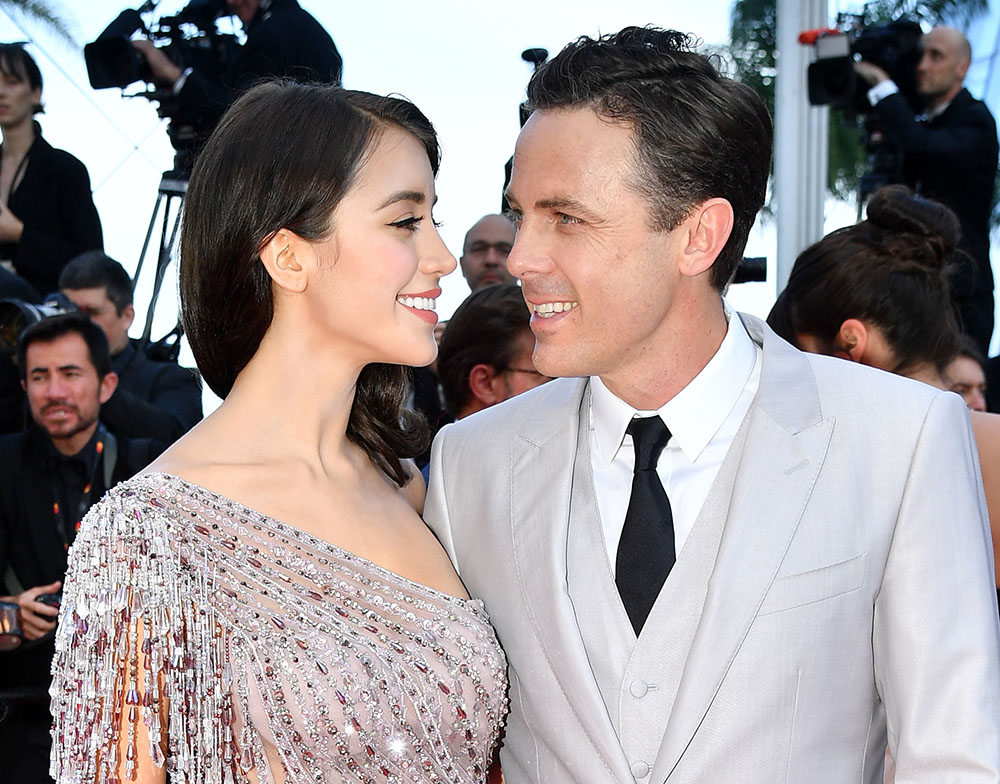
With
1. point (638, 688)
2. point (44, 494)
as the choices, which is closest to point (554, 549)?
point (638, 688)

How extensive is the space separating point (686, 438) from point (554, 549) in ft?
0.82

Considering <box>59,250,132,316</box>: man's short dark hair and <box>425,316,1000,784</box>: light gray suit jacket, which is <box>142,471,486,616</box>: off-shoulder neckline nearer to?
<box>425,316,1000,784</box>: light gray suit jacket

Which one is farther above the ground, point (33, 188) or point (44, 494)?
point (33, 188)

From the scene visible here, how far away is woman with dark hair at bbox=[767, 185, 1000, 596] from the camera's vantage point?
2578 millimetres

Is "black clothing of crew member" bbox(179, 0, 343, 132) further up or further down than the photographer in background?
further up

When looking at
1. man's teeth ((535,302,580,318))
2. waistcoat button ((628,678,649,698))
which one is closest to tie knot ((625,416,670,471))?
man's teeth ((535,302,580,318))

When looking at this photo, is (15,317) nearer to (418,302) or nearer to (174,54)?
(174,54)

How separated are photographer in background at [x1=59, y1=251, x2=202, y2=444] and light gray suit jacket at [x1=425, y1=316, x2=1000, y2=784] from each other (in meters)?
2.90

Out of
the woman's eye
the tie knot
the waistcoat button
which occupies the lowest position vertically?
the waistcoat button

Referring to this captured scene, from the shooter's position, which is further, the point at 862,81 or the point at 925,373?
the point at 862,81

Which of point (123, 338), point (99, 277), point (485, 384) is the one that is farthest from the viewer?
point (123, 338)

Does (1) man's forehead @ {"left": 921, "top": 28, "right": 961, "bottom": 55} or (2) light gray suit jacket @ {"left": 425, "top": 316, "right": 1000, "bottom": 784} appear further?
(1) man's forehead @ {"left": 921, "top": 28, "right": 961, "bottom": 55}

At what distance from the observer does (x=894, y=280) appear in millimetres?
2598

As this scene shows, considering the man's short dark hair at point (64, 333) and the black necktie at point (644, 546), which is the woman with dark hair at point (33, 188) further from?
the black necktie at point (644, 546)
